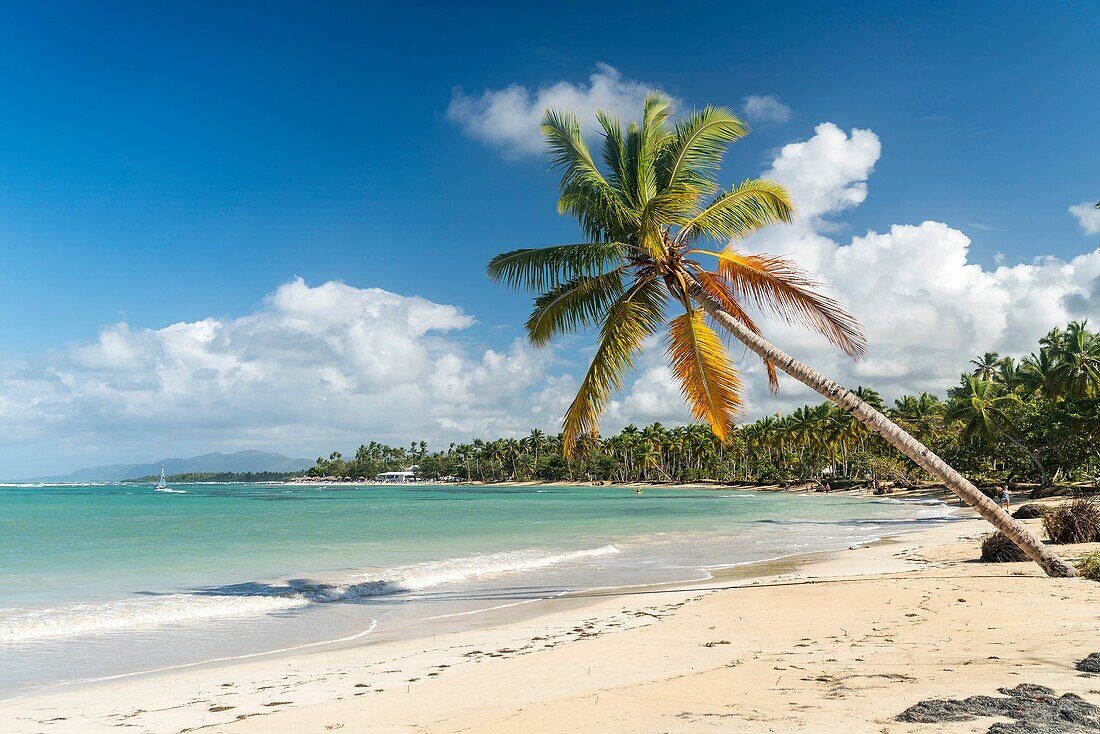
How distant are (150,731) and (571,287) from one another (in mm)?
8876

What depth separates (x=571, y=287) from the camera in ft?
41.0

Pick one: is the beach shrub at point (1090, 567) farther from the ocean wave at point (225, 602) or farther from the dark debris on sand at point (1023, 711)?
the ocean wave at point (225, 602)

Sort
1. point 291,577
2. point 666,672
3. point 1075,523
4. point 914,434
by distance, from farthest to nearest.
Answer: point 914,434, point 291,577, point 1075,523, point 666,672

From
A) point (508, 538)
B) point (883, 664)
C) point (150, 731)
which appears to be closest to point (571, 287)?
point (883, 664)

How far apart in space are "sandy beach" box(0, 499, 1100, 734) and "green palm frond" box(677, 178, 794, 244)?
20.9 feet

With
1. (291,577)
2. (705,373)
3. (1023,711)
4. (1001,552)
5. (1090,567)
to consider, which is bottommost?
(291,577)

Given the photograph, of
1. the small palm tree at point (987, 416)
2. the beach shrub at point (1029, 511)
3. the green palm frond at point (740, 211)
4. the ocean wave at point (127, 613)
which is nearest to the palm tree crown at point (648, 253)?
the green palm frond at point (740, 211)

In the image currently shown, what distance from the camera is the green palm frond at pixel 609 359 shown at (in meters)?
12.2

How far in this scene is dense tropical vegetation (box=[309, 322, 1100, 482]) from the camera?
142 feet

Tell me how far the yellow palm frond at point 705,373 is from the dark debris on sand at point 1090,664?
7.14m

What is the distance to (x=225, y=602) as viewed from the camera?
12852mm

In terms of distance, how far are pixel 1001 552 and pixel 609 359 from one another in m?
8.20

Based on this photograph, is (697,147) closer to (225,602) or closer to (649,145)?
(649,145)

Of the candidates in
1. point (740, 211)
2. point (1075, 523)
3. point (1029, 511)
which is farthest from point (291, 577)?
point (1029, 511)
